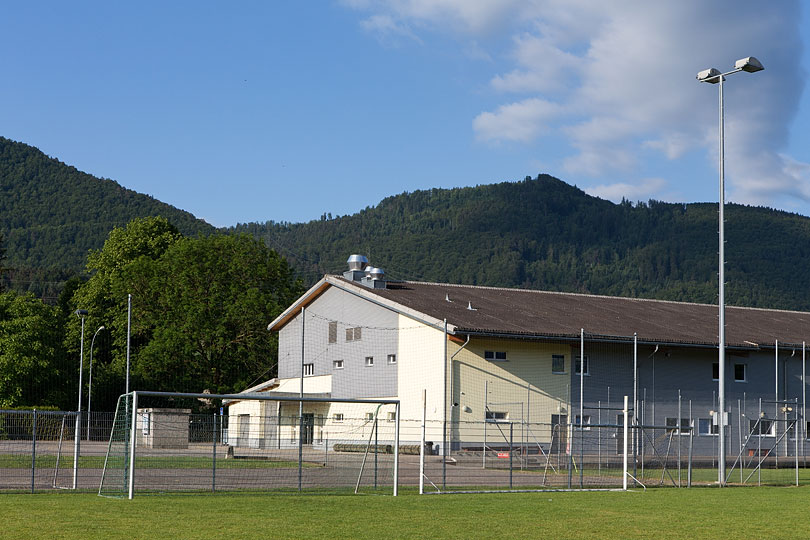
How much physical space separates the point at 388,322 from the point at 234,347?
21368 millimetres

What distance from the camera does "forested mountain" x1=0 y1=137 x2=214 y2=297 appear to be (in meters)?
135

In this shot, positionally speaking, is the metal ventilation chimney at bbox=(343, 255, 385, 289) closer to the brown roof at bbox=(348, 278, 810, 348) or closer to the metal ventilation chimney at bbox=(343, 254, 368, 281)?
the metal ventilation chimney at bbox=(343, 254, 368, 281)

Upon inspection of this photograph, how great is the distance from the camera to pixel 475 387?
140ft

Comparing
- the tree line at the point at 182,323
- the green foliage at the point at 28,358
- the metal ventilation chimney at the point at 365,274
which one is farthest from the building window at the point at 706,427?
the green foliage at the point at 28,358

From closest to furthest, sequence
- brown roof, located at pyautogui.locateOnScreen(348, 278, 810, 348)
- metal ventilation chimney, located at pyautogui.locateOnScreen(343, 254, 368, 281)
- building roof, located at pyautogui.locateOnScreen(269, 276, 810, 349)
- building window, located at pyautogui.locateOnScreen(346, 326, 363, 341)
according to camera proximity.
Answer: building roof, located at pyautogui.locateOnScreen(269, 276, 810, 349)
brown roof, located at pyautogui.locateOnScreen(348, 278, 810, 348)
building window, located at pyautogui.locateOnScreen(346, 326, 363, 341)
metal ventilation chimney, located at pyautogui.locateOnScreen(343, 254, 368, 281)

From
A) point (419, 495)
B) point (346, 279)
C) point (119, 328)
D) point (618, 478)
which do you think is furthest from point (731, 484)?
point (119, 328)

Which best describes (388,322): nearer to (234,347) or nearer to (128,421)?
(234,347)

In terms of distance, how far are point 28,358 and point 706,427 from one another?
126ft

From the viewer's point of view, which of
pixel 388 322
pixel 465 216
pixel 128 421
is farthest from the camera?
pixel 465 216

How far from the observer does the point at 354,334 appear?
49469 millimetres

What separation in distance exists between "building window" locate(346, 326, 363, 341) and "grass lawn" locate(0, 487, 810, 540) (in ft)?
87.6

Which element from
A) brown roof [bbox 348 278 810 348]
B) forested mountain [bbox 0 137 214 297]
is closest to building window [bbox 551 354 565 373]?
brown roof [bbox 348 278 810 348]

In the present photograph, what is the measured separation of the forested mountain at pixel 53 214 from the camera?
135m

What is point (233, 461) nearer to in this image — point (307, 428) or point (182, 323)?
point (307, 428)
